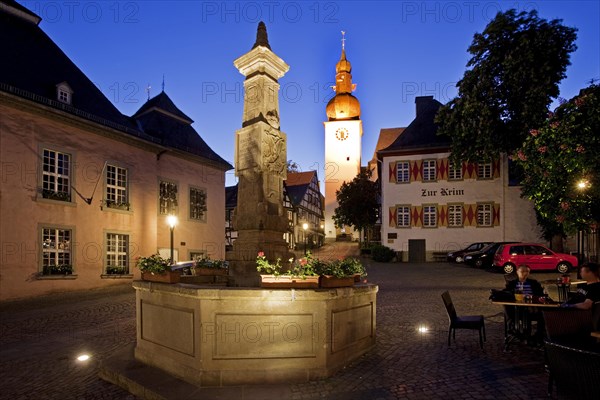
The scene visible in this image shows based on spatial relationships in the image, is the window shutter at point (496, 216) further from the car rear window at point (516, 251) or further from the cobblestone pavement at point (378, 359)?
the cobblestone pavement at point (378, 359)

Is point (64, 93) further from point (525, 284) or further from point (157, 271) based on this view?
point (525, 284)

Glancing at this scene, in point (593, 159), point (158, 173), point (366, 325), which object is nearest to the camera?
point (366, 325)

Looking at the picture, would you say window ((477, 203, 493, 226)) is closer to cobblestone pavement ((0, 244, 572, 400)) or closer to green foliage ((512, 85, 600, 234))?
green foliage ((512, 85, 600, 234))

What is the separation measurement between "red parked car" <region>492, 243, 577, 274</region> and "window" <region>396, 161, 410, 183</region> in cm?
1049

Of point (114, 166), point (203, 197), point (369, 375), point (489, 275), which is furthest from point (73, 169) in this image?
point (489, 275)

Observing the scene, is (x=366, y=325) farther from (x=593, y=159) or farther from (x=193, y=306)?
(x=593, y=159)

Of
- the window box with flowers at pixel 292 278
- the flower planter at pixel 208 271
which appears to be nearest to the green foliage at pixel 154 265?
the window box with flowers at pixel 292 278

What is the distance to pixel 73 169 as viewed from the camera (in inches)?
654

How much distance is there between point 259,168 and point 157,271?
2208 mm

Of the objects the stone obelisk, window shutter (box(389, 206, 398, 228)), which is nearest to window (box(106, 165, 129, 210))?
the stone obelisk

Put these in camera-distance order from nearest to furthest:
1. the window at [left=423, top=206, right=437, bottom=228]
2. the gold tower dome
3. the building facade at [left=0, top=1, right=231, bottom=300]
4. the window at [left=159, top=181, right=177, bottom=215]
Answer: the building facade at [left=0, top=1, right=231, bottom=300]
the window at [left=159, top=181, right=177, bottom=215]
the window at [left=423, top=206, right=437, bottom=228]
the gold tower dome

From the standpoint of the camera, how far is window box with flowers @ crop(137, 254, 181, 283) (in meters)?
5.69

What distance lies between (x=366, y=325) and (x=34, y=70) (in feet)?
54.8

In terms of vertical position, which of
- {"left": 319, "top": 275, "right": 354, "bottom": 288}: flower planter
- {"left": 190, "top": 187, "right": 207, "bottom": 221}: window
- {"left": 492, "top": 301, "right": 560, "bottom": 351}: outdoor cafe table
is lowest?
{"left": 492, "top": 301, "right": 560, "bottom": 351}: outdoor cafe table
